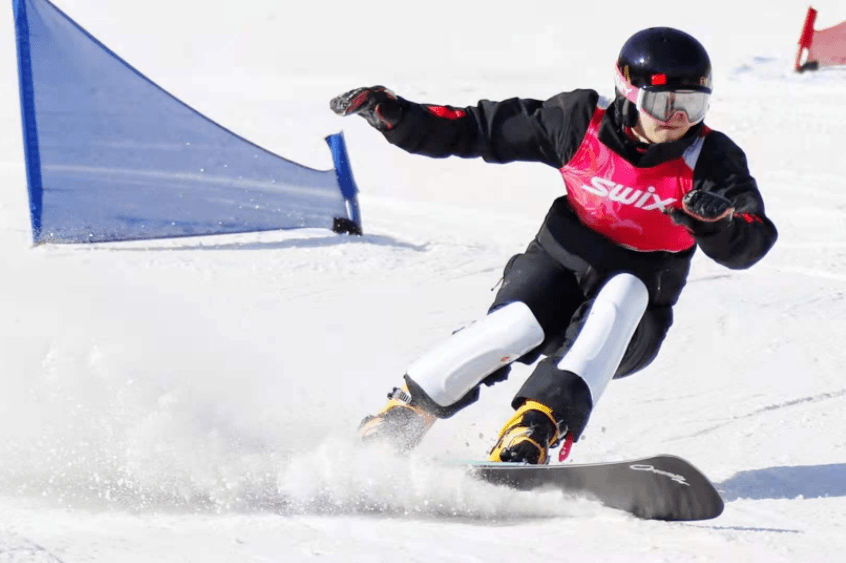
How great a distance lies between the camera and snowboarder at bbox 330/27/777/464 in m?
3.53

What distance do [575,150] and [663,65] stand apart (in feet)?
Result: 1.29

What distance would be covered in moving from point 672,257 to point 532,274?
45cm

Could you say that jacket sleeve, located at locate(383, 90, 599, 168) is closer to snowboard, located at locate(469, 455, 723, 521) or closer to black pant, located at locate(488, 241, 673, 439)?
black pant, located at locate(488, 241, 673, 439)

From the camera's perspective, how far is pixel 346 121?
955 cm

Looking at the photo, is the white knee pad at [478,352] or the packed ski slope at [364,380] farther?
the white knee pad at [478,352]

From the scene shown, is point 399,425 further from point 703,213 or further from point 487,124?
point 703,213

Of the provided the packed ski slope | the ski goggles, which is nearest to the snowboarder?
the ski goggles

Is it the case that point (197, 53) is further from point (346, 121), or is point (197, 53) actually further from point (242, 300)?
point (242, 300)

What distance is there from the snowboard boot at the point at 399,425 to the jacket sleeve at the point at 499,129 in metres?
0.81

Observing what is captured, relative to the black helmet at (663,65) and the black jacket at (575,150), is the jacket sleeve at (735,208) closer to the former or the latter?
the black jacket at (575,150)

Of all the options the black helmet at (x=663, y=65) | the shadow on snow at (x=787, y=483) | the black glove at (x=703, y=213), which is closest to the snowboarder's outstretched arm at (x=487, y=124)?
the black helmet at (x=663, y=65)

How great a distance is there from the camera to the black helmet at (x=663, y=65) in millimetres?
3555

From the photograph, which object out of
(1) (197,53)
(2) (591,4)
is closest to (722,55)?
(2) (591,4)

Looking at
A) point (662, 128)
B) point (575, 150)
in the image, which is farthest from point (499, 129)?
point (662, 128)
